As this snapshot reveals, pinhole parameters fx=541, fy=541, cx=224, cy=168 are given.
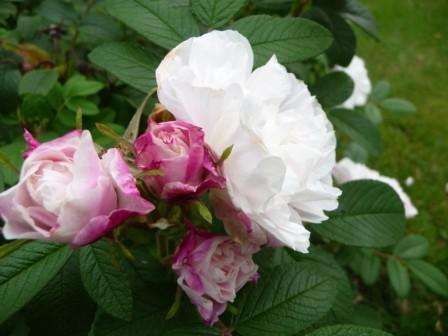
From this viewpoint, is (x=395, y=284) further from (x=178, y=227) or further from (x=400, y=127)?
(x=400, y=127)

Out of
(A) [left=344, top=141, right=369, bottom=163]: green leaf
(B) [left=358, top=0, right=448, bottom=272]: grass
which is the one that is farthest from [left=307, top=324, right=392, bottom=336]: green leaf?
(B) [left=358, top=0, right=448, bottom=272]: grass

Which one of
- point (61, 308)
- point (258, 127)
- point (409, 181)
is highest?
point (258, 127)

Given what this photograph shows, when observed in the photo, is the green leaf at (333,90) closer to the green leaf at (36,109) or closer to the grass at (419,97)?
the green leaf at (36,109)

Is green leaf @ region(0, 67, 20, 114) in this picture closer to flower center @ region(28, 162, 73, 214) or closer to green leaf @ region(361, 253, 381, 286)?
flower center @ region(28, 162, 73, 214)

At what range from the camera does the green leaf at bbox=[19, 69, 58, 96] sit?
3.83 feet

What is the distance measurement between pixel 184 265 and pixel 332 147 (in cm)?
25

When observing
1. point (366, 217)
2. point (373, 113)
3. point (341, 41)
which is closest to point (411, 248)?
point (373, 113)

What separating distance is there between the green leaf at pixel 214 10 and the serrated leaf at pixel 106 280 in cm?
42

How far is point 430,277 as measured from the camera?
179 cm

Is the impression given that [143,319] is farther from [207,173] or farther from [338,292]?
[338,292]

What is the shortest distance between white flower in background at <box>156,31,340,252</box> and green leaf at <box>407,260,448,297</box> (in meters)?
1.21

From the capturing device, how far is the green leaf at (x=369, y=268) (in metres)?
1.80

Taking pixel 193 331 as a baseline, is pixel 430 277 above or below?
below

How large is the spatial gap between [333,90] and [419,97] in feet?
9.52
